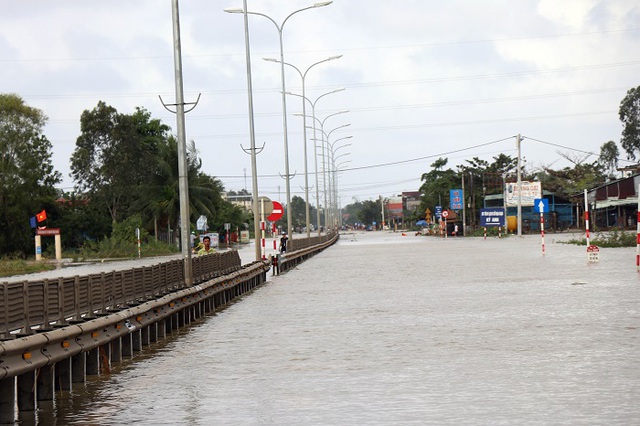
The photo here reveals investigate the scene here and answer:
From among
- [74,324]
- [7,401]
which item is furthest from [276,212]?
[7,401]

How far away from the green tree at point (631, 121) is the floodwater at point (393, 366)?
99.7 metres

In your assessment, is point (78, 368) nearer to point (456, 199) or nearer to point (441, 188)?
point (456, 199)

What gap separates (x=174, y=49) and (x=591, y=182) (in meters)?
99.0

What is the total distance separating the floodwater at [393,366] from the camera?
30.5 feet

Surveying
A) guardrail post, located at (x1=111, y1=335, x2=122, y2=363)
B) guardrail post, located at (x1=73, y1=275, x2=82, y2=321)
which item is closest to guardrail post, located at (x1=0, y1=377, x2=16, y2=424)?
guardrail post, located at (x1=73, y1=275, x2=82, y2=321)

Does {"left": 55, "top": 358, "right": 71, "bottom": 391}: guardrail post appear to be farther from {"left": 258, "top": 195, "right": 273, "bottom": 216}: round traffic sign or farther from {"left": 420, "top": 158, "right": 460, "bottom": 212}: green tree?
{"left": 420, "top": 158, "right": 460, "bottom": 212}: green tree

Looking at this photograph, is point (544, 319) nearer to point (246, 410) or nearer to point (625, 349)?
point (625, 349)

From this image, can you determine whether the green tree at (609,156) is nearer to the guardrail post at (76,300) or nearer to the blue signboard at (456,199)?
the blue signboard at (456,199)

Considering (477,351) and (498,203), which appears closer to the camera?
(477,351)

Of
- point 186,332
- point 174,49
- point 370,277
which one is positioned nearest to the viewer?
point 186,332

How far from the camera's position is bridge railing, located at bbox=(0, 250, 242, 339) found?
1083 cm

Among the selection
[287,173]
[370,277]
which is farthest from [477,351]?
[287,173]

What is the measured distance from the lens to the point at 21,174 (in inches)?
3401

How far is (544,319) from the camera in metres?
17.1
